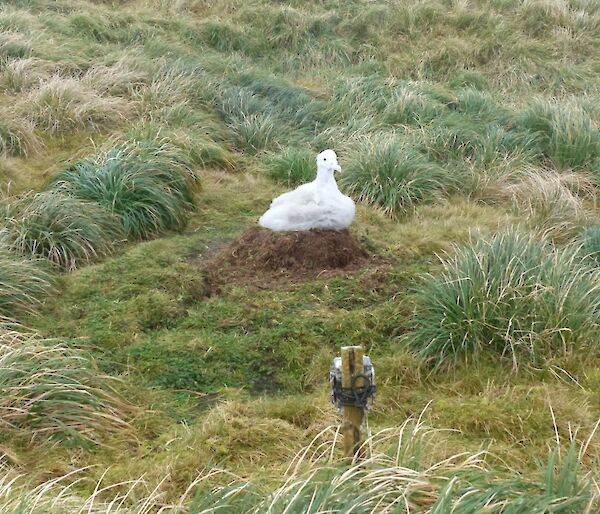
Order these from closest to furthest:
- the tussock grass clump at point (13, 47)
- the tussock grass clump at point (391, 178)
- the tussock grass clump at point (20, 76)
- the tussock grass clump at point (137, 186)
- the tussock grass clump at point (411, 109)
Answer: the tussock grass clump at point (137, 186), the tussock grass clump at point (391, 178), the tussock grass clump at point (20, 76), the tussock grass clump at point (411, 109), the tussock grass clump at point (13, 47)

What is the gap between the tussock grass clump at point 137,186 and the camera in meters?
6.93

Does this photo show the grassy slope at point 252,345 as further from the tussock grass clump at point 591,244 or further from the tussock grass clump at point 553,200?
the tussock grass clump at point 591,244

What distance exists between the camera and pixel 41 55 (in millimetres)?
10617

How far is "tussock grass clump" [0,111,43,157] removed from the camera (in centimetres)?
830

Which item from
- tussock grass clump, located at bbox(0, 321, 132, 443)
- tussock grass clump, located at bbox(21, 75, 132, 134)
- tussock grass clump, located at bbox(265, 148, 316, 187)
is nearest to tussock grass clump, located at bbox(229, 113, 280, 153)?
tussock grass clump, located at bbox(265, 148, 316, 187)

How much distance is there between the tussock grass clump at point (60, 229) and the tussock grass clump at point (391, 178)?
2.57 m

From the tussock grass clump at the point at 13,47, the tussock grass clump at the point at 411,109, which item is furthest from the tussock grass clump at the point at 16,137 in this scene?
the tussock grass clump at the point at 411,109

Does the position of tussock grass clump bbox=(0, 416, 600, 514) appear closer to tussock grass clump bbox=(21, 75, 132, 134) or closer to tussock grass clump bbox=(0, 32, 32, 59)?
tussock grass clump bbox=(21, 75, 132, 134)

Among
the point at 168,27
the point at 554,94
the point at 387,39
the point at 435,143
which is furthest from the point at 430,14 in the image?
the point at 435,143

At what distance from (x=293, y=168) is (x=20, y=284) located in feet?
12.0

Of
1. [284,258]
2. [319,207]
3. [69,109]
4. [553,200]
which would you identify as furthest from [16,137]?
[553,200]

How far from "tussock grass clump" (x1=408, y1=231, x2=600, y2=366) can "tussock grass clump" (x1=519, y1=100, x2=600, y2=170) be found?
423 cm

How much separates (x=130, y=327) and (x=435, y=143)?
4940mm

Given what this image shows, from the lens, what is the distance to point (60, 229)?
20.8 ft
